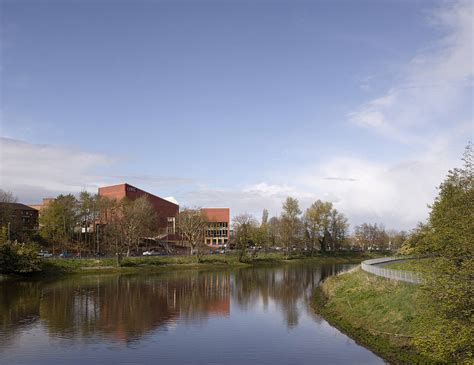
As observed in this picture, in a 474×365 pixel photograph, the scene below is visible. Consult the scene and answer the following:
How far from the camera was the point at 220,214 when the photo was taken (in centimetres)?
18138

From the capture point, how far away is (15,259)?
6981cm

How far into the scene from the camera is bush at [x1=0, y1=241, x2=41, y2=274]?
69.4m

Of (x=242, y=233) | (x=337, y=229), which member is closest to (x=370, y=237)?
(x=337, y=229)

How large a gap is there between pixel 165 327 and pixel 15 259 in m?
43.1

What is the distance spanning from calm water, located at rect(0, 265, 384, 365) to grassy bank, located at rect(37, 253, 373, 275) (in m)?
15.5

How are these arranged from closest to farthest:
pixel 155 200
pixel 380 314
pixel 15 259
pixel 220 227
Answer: pixel 380 314 → pixel 15 259 → pixel 155 200 → pixel 220 227

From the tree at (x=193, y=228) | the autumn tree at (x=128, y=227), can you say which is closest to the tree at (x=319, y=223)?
the tree at (x=193, y=228)

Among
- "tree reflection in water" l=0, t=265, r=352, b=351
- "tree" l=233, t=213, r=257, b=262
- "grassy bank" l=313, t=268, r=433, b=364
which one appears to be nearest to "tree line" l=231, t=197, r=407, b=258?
"tree" l=233, t=213, r=257, b=262

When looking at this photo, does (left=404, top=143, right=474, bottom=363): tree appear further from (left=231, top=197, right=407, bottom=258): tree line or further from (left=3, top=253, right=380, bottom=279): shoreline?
(left=231, top=197, right=407, bottom=258): tree line

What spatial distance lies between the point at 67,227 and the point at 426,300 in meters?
98.6

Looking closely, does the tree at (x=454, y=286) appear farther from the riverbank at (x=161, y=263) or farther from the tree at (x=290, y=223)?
the tree at (x=290, y=223)

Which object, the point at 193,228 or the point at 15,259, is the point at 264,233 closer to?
the point at 193,228

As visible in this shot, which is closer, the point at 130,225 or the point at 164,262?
the point at 130,225

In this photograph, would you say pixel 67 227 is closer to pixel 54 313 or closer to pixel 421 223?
pixel 54 313
